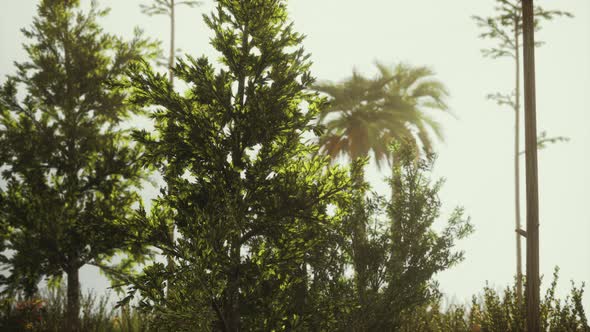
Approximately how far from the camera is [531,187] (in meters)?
6.67

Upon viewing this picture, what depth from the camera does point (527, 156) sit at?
6793 mm

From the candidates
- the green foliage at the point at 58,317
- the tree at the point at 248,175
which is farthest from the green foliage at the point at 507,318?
the green foliage at the point at 58,317

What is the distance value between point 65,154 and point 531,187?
1255 centimetres

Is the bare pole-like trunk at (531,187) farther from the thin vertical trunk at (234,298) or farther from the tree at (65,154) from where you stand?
the tree at (65,154)

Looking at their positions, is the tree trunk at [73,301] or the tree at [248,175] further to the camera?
the tree trunk at [73,301]

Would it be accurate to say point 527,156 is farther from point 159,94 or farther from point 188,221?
point 159,94

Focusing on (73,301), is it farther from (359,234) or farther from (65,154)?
(359,234)

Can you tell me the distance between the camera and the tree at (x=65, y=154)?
1327 centimetres

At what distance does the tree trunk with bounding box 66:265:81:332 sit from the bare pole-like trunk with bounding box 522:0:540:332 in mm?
11276

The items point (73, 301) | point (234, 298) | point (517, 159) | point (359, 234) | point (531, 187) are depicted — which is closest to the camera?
point (531, 187)

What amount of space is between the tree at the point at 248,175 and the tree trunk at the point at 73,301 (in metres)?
6.60

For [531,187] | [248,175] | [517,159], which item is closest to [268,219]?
[248,175]

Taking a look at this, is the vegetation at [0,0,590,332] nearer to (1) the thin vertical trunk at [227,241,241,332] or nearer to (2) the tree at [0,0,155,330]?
(1) the thin vertical trunk at [227,241,241,332]

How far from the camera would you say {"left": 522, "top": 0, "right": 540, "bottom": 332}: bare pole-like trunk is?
653 centimetres
